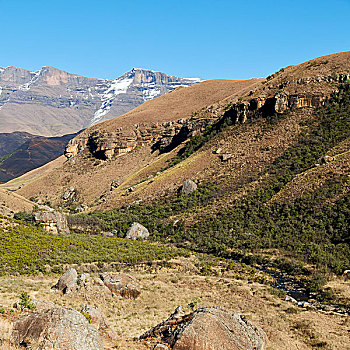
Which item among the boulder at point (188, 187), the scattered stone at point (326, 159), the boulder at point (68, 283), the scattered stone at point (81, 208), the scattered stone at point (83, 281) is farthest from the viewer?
the scattered stone at point (81, 208)

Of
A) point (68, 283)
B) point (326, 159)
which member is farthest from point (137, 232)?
point (326, 159)

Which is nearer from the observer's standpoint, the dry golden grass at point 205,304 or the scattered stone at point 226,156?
the dry golden grass at point 205,304

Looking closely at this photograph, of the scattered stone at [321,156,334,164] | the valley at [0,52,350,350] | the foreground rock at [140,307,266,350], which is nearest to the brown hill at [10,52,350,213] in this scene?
the valley at [0,52,350,350]

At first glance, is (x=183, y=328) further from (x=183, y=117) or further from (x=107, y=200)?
(x=183, y=117)

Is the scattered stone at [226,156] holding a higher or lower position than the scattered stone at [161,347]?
higher

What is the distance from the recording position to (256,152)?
5634 centimetres

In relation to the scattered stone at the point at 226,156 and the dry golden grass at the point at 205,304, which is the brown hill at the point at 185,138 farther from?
the dry golden grass at the point at 205,304

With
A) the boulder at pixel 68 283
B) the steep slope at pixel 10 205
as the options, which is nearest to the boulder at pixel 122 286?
the boulder at pixel 68 283

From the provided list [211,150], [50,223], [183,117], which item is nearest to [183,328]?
[50,223]

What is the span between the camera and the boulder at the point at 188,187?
54.3 m

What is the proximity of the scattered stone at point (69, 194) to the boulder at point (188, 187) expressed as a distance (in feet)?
119

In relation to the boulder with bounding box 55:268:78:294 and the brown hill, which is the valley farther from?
the brown hill

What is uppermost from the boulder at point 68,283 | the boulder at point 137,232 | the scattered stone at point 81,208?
the boulder at point 68,283

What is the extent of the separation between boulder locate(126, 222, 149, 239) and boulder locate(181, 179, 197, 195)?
10.6 metres
